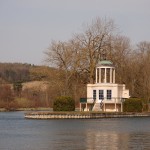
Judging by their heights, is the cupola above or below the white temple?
above

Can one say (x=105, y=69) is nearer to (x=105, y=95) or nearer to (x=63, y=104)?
(x=105, y=95)

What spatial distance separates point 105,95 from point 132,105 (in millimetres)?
3660

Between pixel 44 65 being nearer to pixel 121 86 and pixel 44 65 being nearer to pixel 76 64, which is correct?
pixel 76 64

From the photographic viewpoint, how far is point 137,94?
78438 millimetres

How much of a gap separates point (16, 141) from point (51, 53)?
42.3 meters

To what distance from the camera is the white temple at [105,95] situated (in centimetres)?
6775

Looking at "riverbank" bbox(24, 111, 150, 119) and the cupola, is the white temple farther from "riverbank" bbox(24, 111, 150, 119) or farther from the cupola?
"riverbank" bbox(24, 111, 150, 119)

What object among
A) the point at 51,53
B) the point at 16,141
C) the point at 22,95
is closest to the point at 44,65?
the point at 51,53

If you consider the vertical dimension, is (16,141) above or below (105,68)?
below

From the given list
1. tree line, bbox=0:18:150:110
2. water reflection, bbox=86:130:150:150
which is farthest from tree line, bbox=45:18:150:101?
water reflection, bbox=86:130:150:150

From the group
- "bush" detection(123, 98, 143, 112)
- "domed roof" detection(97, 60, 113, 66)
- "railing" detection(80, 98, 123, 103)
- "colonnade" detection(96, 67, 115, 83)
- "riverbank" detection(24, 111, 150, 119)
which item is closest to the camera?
"riverbank" detection(24, 111, 150, 119)

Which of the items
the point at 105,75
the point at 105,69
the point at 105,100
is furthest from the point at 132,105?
the point at 105,69

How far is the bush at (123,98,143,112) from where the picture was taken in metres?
66.5

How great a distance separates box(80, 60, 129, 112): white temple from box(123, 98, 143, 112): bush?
1342mm
